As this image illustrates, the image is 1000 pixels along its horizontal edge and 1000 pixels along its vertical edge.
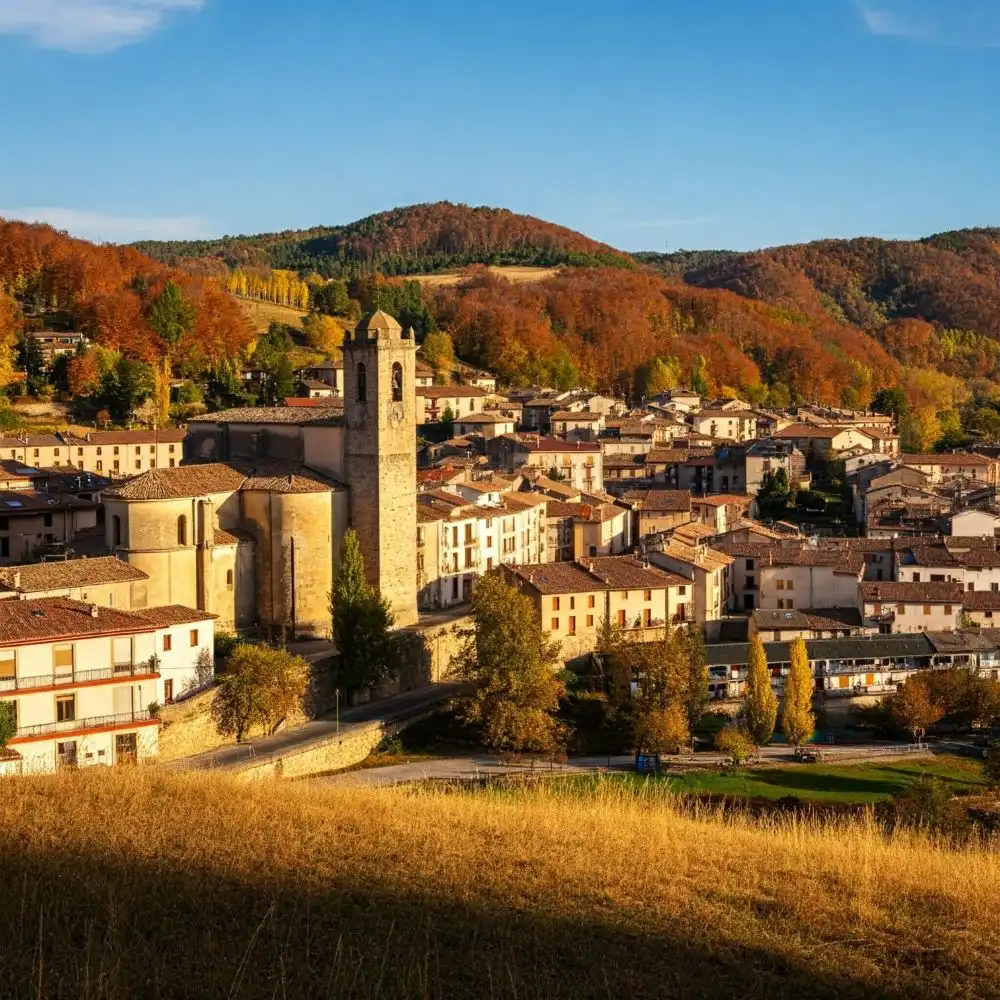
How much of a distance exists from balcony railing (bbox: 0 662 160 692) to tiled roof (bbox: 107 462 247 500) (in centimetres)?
477

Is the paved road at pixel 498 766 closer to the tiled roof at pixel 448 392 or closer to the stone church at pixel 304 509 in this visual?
the stone church at pixel 304 509

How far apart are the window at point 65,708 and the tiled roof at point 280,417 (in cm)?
986

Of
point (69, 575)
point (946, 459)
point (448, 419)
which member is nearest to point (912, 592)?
point (69, 575)

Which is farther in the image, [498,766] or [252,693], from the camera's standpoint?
[498,766]

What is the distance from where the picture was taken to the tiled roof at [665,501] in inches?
1786

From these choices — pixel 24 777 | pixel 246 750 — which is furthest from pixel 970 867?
pixel 246 750

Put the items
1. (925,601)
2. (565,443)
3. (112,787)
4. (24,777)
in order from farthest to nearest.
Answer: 1. (565,443)
2. (925,601)
3. (24,777)
4. (112,787)

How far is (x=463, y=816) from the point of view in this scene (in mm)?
12609

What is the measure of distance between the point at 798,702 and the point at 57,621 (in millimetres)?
14927

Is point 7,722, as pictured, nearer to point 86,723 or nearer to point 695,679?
point 86,723

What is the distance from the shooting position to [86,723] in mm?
21516

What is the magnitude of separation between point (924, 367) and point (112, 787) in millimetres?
117079

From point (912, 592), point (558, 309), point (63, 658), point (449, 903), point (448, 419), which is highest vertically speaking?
point (558, 309)

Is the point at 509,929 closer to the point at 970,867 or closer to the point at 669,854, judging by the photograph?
the point at 669,854
